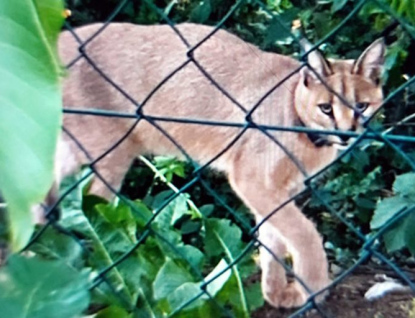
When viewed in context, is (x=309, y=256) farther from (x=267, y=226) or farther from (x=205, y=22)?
(x=205, y=22)

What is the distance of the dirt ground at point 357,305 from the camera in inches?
97.4

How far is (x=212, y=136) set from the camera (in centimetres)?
336

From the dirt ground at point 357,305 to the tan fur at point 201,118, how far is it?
112 mm

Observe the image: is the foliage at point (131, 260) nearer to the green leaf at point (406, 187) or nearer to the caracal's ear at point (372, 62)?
the green leaf at point (406, 187)

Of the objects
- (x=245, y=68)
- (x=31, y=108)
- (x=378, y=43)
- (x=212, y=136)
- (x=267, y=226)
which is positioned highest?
(x=31, y=108)

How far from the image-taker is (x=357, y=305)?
2588mm

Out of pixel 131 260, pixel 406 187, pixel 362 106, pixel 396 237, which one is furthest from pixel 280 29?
pixel 362 106

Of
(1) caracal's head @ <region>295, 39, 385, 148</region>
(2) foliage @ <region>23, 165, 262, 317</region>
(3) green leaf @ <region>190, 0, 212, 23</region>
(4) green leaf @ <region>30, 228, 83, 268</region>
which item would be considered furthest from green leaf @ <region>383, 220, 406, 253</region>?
(3) green leaf @ <region>190, 0, 212, 23</region>

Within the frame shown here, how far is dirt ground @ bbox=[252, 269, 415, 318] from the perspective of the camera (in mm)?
2475

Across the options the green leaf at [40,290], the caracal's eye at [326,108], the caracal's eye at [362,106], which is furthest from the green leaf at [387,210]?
the green leaf at [40,290]

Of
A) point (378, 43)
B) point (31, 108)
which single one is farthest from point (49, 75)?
point (378, 43)

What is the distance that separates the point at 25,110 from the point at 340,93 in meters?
2.28

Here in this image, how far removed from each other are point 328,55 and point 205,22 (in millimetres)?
438

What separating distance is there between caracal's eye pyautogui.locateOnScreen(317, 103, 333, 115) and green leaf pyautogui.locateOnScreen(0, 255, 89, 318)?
1.94 metres
